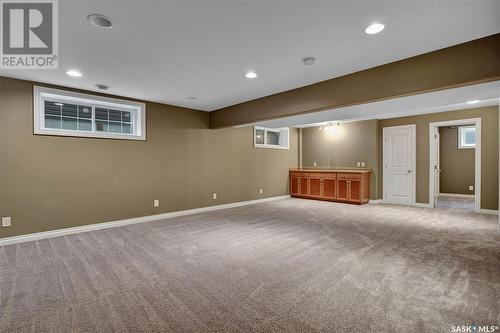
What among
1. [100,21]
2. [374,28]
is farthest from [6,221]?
[374,28]

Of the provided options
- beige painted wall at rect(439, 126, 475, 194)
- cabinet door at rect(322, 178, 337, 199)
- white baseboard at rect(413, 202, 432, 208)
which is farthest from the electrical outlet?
beige painted wall at rect(439, 126, 475, 194)

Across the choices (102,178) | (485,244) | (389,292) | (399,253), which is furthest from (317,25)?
(102,178)

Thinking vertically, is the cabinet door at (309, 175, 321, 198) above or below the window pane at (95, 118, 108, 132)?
below

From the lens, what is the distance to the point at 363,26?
7.59 feet

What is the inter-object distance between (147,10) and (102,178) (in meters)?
3.43

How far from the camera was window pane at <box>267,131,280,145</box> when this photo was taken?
7.98 metres

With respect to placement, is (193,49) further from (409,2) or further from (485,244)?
(485,244)

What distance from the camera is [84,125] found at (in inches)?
173

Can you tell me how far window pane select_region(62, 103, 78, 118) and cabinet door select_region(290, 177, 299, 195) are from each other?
630cm

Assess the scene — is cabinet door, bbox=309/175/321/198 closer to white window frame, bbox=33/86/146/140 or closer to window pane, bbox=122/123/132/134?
white window frame, bbox=33/86/146/140

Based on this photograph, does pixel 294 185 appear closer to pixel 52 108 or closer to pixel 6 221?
pixel 52 108

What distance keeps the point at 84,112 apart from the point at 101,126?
358 millimetres

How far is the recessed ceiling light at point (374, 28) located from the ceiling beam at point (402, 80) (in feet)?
3.19

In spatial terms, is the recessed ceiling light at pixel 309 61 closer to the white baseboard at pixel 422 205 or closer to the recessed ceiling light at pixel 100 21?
the recessed ceiling light at pixel 100 21
